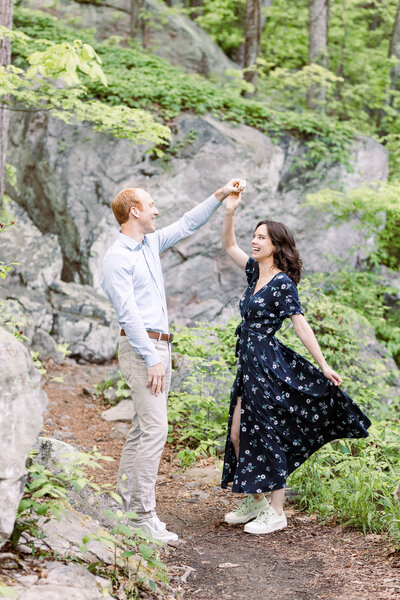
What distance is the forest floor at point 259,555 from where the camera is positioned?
10.4 feet

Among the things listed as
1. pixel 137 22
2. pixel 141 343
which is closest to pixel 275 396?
pixel 141 343

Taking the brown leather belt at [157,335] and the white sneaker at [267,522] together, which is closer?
the brown leather belt at [157,335]

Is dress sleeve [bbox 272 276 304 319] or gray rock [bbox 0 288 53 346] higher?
dress sleeve [bbox 272 276 304 319]

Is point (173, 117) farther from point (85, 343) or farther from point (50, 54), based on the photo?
point (50, 54)

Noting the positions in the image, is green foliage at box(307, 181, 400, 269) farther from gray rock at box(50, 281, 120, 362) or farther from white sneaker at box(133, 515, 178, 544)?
white sneaker at box(133, 515, 178, 544)

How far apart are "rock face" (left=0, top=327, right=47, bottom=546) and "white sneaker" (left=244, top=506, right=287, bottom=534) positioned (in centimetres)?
198

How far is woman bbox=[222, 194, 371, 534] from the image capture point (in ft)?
13.1

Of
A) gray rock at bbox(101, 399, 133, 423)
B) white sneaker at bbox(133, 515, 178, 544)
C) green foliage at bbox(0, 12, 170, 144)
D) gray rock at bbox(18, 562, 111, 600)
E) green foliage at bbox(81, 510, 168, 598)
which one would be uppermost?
green foliage at bbox(0, 12, 170, 144)

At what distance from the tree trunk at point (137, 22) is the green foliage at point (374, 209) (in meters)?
7.23

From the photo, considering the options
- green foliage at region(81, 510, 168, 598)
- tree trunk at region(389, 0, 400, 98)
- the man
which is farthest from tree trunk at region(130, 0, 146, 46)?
green foliage at region(81, 510, 168, 598)

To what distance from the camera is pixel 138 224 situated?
367 centimetres

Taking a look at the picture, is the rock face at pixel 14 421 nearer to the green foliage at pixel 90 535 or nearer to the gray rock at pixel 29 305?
the green foliage at pixel 90 535

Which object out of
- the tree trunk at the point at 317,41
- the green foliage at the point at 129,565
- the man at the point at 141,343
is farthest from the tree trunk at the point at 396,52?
the green foliage at the point at 129,565

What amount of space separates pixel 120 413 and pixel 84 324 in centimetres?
265
